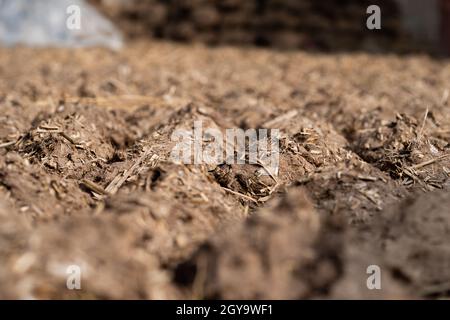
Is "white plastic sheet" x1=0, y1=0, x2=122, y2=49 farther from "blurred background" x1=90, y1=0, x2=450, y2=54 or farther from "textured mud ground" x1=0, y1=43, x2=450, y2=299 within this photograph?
"textured mud ground" x1=0, y1=43, x2=450, y2=299

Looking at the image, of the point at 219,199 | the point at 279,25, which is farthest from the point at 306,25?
the point at 219,199

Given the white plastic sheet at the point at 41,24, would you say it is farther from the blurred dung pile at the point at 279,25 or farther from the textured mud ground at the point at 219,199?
the textured mud ground at the point at 219,199

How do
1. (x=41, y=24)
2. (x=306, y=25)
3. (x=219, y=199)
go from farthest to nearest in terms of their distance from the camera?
(x=306, y=25) → (x=41, y=24) → (x=219, y=199)

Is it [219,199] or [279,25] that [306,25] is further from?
[219,199]

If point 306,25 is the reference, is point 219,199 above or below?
below

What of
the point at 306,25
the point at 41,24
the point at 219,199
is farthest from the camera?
the point at 306,25

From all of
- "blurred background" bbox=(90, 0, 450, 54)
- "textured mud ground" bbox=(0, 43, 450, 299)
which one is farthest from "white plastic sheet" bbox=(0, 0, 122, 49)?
"textured mud ground" bbox=(0, 43, 450, 299)

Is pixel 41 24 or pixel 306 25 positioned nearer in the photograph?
pixel 41 24
